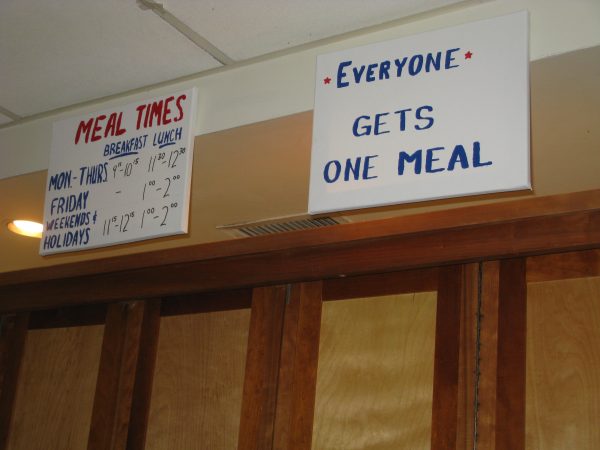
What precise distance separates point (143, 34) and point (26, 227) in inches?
63.9

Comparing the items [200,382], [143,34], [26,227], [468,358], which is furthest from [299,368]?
[26,227]

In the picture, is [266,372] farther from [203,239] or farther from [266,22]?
[203,239]

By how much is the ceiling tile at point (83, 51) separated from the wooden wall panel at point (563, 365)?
1356 mm

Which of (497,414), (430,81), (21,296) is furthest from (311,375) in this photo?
(21,296)

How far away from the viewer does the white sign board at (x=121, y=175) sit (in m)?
2.90

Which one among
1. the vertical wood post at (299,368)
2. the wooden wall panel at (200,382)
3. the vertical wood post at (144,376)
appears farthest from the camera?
the vertical wood post at (144,376)

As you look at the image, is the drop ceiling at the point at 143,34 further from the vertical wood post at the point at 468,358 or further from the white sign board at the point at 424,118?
the vertical wood post at the point at 468,358

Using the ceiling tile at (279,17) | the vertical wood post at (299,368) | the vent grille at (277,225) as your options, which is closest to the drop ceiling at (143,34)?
the ceiling tile at (279,17)

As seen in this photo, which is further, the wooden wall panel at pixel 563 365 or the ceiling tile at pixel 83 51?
the ceiling tile at pixel 83 51

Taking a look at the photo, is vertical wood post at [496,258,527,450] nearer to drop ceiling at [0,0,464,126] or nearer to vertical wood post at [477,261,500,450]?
vertical wood post at [477,261,500,450]

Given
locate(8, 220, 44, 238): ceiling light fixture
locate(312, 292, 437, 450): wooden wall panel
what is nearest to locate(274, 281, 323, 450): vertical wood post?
locate(312, 292, 437, 450): wooden wall panel

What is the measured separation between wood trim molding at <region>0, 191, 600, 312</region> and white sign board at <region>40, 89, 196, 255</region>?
0.13m

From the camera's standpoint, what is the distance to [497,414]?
2.24 m

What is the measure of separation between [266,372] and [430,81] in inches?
38.1
